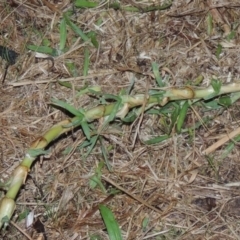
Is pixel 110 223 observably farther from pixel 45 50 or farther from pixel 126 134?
pixel 45 50

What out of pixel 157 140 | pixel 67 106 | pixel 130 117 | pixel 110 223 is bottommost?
pixel 110 223

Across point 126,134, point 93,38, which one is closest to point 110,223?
point 126,134

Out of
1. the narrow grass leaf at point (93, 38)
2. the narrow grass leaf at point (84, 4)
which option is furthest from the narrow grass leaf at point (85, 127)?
the narrow grass leaf at point (84, 4)

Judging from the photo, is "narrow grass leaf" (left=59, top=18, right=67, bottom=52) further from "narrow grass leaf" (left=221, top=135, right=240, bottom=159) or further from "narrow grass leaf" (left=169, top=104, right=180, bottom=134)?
"narrow grass leaf" (left=221, top=135, right=240, bottom=159)

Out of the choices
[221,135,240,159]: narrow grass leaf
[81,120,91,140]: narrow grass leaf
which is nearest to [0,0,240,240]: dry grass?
[221,135,240,159]: narrow grass leaf

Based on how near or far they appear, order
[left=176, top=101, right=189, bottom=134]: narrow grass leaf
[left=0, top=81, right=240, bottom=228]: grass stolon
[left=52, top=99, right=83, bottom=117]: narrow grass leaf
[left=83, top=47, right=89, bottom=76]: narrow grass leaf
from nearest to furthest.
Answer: [left=0, top=81, right=240, bottom=228]: grass stolon → [left=52, top=99, right=83, bottom=117]: narrow grass leaf → [left=176, top=101, right=189, bottom=134]: narrow grass leaf → [left=83, top=47, right=89, bottom=76]: narrow grass leaf

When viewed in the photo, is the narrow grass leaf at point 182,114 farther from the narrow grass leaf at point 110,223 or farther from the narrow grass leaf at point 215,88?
the narrow grass leaf at point 110,223
